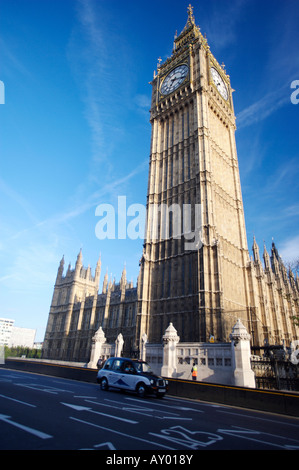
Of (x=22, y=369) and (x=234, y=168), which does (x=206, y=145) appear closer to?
(x=234, y=168)

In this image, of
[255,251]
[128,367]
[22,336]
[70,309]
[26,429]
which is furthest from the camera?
[22,336]

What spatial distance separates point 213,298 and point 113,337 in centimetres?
2423

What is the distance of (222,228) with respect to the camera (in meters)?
33.7

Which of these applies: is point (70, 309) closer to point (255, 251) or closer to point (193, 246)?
point (193, 246)

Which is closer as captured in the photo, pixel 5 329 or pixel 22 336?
pixel 22 336

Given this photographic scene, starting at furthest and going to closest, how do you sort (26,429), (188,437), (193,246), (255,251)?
(255,251) → (193,246) → (188,437) → (26,429)

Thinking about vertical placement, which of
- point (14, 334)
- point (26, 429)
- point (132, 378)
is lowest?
point (26, 429)

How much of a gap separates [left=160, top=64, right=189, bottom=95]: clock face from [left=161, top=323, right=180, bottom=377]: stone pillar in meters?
39.4

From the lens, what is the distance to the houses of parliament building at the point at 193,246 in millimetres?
29047

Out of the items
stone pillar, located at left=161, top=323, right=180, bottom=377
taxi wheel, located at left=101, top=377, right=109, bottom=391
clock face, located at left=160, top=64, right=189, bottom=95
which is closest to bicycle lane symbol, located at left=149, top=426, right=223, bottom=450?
taxi wheel, located at left=101, top=377, right=109, bottom=391

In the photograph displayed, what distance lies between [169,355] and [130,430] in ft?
39.7

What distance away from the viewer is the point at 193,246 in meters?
31.0

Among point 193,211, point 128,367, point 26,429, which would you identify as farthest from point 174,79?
point 26,429

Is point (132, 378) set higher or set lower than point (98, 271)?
lower
